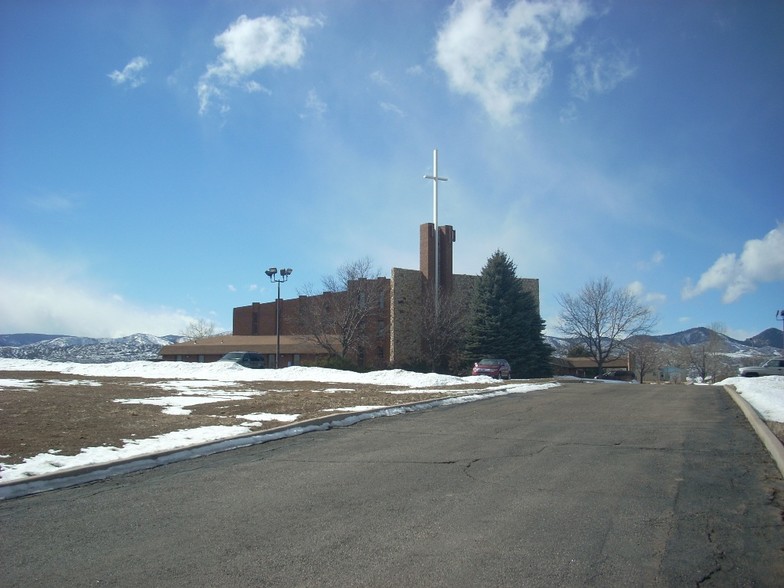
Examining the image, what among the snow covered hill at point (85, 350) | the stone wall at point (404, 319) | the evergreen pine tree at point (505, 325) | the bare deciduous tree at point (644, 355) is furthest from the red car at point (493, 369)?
the bare deciduous tree at point (644, 355)

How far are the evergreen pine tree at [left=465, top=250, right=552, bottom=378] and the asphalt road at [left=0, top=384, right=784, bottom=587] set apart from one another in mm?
38466

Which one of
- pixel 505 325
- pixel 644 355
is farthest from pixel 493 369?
pixel 644 355

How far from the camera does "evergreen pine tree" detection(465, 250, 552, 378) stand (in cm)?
4816

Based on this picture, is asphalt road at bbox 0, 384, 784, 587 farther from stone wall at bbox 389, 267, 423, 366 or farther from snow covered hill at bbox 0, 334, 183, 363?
snow covered hill at bbox 0, 334, 183, 363

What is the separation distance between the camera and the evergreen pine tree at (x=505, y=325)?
48156 millimetres

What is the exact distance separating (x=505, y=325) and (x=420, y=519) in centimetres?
4371

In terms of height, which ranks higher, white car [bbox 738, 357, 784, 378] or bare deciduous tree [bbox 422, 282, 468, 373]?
bare deciduous tree [bbox 422, 282, 468, 373]

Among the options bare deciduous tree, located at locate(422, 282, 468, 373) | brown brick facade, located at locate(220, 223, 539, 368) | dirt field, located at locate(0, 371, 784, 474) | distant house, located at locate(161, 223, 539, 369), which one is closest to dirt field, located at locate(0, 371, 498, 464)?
dirt field, located at locate(0, 371, 784, 474)

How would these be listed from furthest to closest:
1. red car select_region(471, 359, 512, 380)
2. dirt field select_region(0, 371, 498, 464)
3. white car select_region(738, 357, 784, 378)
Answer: red car select_region(471, 359, 512, 380) < white car select_region(738, 357, 784, 378) < dirt field select_region(0, 371, 498, 464)

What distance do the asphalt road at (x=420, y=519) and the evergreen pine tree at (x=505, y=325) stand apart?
3847 centimetres

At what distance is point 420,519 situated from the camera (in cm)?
570

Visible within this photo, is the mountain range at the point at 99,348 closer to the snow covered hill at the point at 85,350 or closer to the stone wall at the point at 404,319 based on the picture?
the snow covered hill at the point at 85,350

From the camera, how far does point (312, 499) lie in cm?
643

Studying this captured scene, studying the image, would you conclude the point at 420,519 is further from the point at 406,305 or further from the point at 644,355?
the point at 644,355
